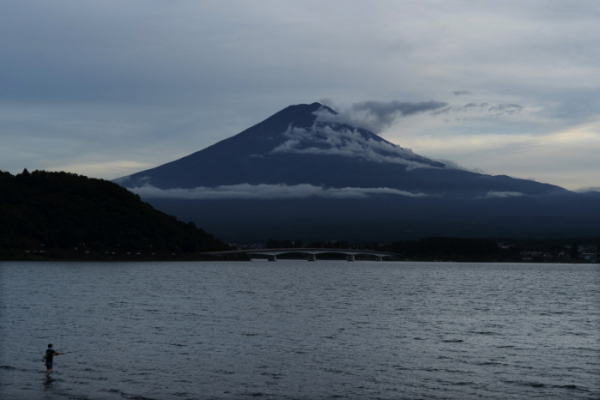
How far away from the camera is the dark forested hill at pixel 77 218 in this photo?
15488 centimetres

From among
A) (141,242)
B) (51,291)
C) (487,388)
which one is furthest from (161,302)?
(141,242)

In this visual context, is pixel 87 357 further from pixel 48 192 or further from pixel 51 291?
pixel 48 192

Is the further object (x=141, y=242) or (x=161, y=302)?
(x=141, y=242)

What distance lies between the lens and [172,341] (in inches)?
1355

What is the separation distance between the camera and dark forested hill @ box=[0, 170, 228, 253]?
155 metres

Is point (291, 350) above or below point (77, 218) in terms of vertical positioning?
below

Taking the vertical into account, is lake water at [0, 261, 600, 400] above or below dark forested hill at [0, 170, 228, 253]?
below

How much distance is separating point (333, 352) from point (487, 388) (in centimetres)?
960

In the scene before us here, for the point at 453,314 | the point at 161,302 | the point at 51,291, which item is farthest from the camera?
the point at 51,291

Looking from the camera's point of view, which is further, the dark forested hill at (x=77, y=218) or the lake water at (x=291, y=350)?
the dark forested hill at (x=77, y=218)

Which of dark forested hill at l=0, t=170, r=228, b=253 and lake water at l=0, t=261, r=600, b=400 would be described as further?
dark forested hill at l=0, t=170, r=228, b=253

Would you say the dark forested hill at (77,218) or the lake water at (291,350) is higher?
the dark forested hill at (77,218)

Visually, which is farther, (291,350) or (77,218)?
(77,218)

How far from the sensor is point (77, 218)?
17012cm
